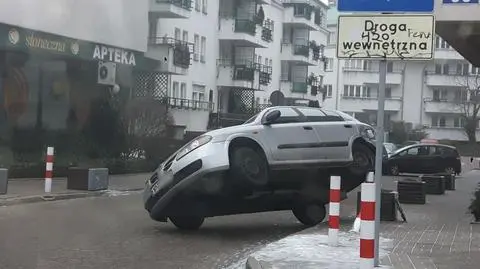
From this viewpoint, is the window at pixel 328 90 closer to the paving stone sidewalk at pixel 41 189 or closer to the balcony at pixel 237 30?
the balcony at pixel 237 30

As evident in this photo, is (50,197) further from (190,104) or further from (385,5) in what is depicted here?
(190,104)

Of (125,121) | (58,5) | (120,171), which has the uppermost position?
(58,5)

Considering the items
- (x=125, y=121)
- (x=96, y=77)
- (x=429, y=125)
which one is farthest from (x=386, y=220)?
(x=429, y=125)

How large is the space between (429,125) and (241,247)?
5451 centimetres

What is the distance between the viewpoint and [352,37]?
6637mm

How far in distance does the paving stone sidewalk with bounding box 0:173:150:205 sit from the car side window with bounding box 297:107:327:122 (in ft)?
18.8

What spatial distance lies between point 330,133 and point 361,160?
0.77m

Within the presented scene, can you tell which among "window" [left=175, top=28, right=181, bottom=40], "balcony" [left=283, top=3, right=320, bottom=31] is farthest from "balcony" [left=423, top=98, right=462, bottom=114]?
"window" [left=175, top=28, right=181, bottom=40]

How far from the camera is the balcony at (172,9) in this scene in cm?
1814

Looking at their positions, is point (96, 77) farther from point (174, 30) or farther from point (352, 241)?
point (174, 30)

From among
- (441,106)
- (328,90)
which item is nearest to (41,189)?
(328,90)

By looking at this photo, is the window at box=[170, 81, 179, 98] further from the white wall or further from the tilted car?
the white wall

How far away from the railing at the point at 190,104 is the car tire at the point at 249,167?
60.2 ft

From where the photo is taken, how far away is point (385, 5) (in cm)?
657
